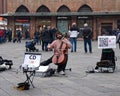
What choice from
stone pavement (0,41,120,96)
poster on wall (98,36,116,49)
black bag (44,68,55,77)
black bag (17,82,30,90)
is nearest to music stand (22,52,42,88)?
black bag (17,82,30,90)

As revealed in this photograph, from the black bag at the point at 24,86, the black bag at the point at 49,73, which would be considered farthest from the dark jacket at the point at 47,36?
the black bag at the point at 24,86

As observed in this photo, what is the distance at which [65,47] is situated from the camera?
15.7 metres

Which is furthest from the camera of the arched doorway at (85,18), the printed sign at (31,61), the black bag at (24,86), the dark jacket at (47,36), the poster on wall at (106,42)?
the arched doorway at (85,18)

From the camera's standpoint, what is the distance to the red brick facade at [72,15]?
60.7 m

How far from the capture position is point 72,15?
60906mm

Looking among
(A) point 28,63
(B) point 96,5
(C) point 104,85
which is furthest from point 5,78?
(B) point 96,5

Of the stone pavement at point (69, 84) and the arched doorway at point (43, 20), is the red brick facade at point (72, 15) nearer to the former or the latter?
the arched doorway at point (43, 20)

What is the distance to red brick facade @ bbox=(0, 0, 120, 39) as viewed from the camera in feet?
199

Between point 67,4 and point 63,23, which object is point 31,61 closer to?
point 63,23

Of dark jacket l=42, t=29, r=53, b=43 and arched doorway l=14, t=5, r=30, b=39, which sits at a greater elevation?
arched doorway l=14, t=5, r=30, b=39

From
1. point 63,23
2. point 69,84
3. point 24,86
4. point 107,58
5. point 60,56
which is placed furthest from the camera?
point 63,23

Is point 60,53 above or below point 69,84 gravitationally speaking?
above

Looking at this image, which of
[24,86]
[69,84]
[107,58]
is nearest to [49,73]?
[69,84]

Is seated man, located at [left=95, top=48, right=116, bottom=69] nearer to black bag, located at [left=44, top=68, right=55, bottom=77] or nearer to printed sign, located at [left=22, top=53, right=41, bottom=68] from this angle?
black bag, located at [left=44, top=68, right=55, bottom=77]
